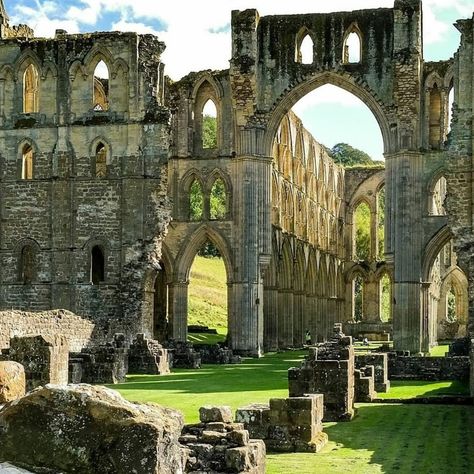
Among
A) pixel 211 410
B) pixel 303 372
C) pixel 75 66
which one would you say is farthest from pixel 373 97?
pixel 211 410

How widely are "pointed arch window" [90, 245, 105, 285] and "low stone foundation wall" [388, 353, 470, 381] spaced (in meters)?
12.2

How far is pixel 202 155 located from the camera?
42125 millimetres

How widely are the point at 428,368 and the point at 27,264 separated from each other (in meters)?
15.9

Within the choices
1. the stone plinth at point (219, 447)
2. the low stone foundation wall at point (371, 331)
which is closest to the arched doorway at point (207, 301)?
the low stone foundation wall at point (371, 331)

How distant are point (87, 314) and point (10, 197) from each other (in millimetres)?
5226

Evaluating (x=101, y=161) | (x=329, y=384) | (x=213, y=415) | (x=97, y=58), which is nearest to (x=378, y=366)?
(x=329, y=384)

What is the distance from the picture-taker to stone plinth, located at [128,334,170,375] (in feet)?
95.9

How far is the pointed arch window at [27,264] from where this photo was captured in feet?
122

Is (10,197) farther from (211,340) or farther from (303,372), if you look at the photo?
(303,372)

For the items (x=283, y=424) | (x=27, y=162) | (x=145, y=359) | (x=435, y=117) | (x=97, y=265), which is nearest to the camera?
(x=283, y=424)

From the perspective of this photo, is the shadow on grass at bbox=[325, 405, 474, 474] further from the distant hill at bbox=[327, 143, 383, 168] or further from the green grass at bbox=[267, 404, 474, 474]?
the distant hill at bbox=[327, 143, 383, 168]

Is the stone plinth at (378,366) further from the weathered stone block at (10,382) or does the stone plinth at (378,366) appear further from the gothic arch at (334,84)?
the weathered stone block at (10,382)

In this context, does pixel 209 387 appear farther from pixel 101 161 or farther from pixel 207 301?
pixel 207 301

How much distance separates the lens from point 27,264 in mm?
37406
